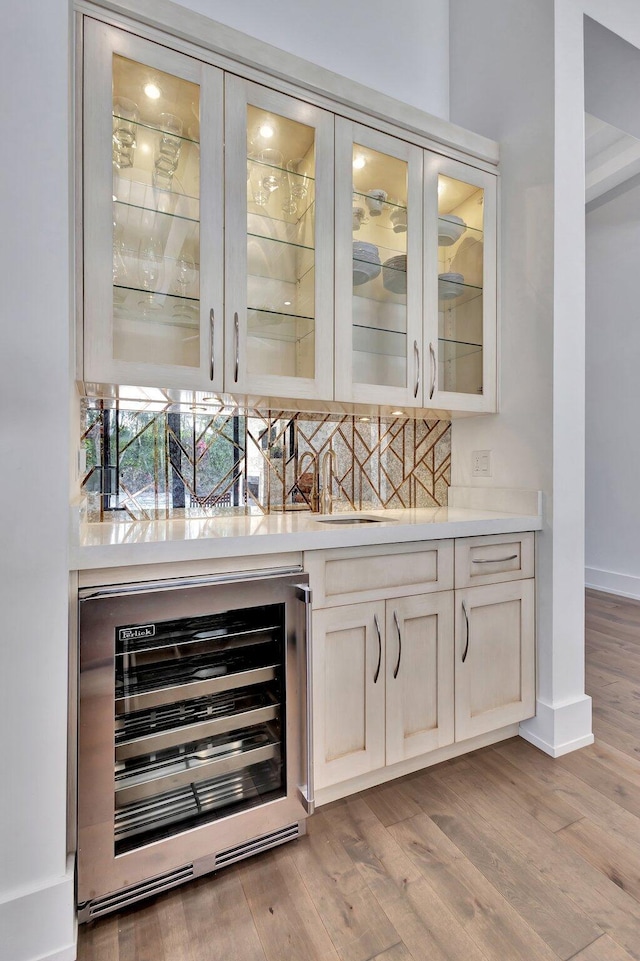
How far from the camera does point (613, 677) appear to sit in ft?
7.91

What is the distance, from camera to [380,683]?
4.85 feet

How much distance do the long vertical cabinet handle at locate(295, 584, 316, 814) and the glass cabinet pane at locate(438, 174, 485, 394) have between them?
3.69ft

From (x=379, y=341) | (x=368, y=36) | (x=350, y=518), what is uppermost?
(x=368, y=36)

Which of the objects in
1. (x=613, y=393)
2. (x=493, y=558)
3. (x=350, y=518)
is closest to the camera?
(x=493, y=558)

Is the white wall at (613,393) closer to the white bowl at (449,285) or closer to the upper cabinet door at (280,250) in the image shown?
the white bowl at (449,285)

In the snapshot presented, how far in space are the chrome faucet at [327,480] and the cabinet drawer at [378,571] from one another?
55cm

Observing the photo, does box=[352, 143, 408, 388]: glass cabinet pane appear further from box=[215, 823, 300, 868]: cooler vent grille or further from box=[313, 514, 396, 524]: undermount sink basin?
box=[215, 823, 300, 868]: cooler vent grille

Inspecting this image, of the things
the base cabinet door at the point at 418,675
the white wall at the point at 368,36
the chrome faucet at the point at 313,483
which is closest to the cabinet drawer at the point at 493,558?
the base cabinet door at the point at 418,675

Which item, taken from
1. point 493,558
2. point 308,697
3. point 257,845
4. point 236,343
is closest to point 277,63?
point 236,343

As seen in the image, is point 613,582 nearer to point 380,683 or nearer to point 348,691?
point 380,683

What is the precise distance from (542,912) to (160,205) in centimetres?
225

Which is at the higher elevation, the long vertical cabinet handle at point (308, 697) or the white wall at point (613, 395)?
the white wall at point (613, 395)

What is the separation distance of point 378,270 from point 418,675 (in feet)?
5.06

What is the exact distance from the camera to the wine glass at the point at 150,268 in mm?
1460
